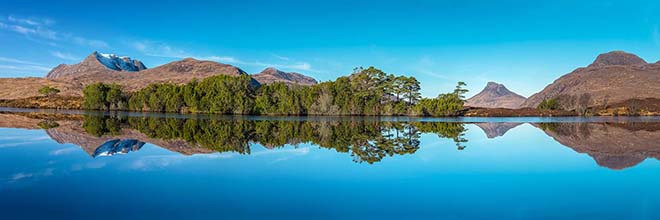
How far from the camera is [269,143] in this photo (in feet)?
68.6

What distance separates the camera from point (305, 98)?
250 feet

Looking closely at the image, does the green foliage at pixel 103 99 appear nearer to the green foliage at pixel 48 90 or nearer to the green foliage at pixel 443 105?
the green foliage at pixel 48 90

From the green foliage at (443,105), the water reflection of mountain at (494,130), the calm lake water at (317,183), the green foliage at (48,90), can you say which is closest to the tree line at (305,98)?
the green foliage at (443,105)

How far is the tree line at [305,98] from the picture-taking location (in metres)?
75.8

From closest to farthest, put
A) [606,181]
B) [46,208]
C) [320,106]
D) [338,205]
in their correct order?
[46,208] → [338,205] → [606,181] → [320,106]

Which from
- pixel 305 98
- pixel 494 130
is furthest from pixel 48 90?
pixel 494 130

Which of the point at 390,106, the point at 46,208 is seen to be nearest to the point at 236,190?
the point at 46,208

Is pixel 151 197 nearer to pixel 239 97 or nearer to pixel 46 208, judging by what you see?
pixel 46 208

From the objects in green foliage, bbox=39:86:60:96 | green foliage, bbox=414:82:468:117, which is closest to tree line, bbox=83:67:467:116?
green foliage, bbox=414:82:468:117

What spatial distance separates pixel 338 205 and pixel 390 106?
7101 cm

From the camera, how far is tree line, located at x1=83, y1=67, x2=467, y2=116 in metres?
75.8

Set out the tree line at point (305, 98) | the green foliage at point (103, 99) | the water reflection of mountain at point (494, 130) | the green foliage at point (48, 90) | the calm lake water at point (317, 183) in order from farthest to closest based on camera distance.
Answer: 1. the green foliage at point (48, 90)
2. the green foliage at point (103, 99)
3. the tree line at point (305, 98)
4. the water reflection of mountain at point (494, 130)
5. the calm lake water at point (317, 183)

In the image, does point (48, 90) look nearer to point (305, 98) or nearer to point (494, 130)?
point (305, 98)

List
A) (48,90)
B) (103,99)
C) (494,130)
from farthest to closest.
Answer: (48,90) → (103,99) → (494,130)
